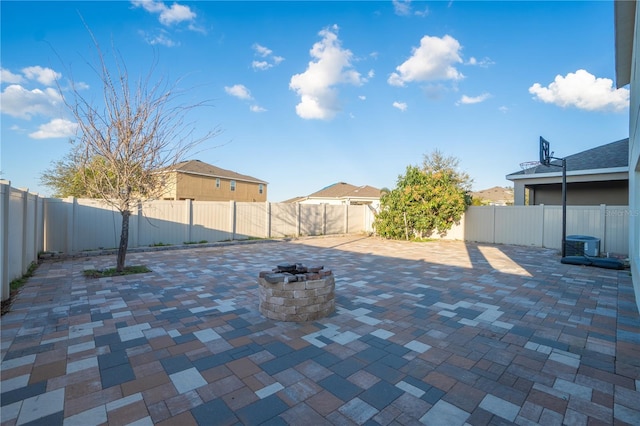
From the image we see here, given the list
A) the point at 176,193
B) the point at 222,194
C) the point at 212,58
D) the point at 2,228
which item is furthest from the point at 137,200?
the point at 222,194

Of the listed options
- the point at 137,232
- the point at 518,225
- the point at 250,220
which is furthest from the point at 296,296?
the point at 518,225

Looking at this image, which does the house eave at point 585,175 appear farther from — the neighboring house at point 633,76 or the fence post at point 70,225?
the fence post at point 70,225

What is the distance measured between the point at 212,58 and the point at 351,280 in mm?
8032

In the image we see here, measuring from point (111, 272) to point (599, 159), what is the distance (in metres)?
17.2

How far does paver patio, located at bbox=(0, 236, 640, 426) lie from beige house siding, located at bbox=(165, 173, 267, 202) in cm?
1754

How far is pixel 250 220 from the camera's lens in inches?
510

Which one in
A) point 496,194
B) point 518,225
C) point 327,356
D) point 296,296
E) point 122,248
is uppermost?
point 496,194

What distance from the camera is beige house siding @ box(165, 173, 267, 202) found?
22078mm

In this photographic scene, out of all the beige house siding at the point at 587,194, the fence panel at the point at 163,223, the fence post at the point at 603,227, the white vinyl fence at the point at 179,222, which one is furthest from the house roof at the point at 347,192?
the fence post at the point at 603,227

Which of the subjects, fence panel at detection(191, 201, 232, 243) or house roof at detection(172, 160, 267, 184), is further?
house roof at detection(172, 160, 267, 184)

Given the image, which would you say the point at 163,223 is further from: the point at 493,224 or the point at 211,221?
the point at 493,224

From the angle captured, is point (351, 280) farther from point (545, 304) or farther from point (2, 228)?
point (2, 228)

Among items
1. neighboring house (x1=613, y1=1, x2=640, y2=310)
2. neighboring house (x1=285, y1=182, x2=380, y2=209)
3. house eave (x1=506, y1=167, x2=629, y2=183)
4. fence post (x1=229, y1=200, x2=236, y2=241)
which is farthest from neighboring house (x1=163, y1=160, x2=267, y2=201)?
neighboring house (x1=613, y1=1, x2=640, y2=310)

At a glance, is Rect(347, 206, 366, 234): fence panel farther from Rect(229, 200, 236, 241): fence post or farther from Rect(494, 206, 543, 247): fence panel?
Rect(494, 206, 543, 247): fence panel
